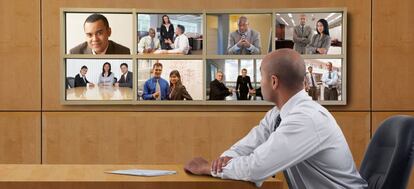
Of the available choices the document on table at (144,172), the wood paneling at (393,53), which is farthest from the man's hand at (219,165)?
the wood paneling at (393,53)

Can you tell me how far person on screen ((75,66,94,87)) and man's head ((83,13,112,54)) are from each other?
7.8 inches

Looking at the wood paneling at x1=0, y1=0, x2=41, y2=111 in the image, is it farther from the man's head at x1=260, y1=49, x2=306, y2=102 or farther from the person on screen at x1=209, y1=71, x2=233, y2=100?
the man's head at x1=260, y1=49, x2=306, y2=102

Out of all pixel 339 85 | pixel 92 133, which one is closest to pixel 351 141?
pixel 339 85

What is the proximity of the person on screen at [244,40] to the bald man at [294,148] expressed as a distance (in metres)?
2.80

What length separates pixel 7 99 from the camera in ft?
21.1

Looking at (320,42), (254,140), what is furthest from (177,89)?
(254,140)

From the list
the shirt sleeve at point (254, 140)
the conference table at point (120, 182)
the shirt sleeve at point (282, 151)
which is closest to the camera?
the shirt sleeve at point (282, 151)

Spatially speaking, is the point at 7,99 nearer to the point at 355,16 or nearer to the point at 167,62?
the point at 167,62

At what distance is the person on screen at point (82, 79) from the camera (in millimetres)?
6434

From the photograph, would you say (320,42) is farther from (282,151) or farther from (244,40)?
(282,151)

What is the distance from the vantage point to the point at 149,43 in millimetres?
6457

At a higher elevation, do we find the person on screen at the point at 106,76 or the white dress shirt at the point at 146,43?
the white dress shirt at the point at 146,43

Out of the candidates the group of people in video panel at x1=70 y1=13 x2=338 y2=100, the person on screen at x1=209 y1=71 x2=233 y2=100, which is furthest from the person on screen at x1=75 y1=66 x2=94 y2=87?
the person on screen at x1=209 y1=71 x2=233 y2=100

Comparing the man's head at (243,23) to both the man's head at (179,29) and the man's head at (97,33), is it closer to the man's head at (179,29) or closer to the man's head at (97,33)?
the man's head at (179,29)
